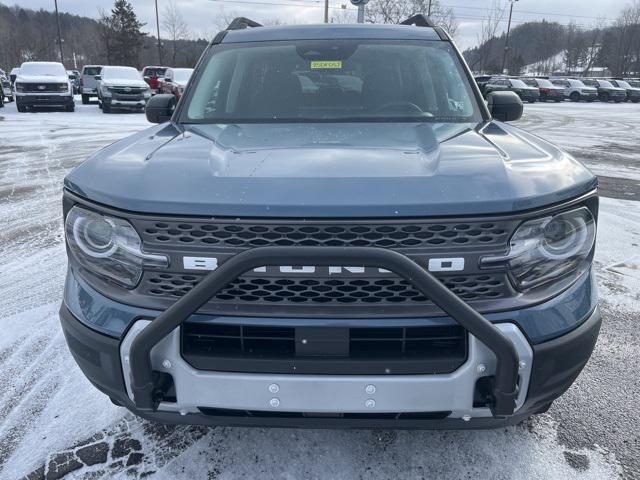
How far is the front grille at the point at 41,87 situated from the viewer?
1877 centimetres

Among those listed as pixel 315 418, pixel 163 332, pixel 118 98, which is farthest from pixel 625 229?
pixel 118 98

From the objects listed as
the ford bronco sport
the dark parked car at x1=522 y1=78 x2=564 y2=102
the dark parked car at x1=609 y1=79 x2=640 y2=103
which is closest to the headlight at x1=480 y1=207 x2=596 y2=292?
the ford bronco sport

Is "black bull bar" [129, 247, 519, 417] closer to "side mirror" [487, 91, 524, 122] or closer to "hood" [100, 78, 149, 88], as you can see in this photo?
"side mirror" [487, 91, 524, 122]

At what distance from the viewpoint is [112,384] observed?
5.87ft

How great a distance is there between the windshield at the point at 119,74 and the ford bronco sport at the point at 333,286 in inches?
803

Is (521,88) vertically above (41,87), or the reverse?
(41,87)

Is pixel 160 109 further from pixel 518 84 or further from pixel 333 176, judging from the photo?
pixel 518 84

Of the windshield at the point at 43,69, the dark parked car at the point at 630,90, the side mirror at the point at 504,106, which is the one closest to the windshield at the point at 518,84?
the dark parked car at the point at 630,90

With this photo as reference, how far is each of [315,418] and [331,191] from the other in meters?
0.78

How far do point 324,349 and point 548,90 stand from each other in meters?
38.0

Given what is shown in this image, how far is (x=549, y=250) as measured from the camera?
1.74 m

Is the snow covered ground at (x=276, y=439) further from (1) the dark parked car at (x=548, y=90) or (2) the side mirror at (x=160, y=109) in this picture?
(1) the dark parked car at (x=548, y=90)

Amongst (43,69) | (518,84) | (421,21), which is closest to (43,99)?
(43,69)

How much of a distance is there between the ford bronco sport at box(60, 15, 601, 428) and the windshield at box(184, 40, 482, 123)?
0.97 m
